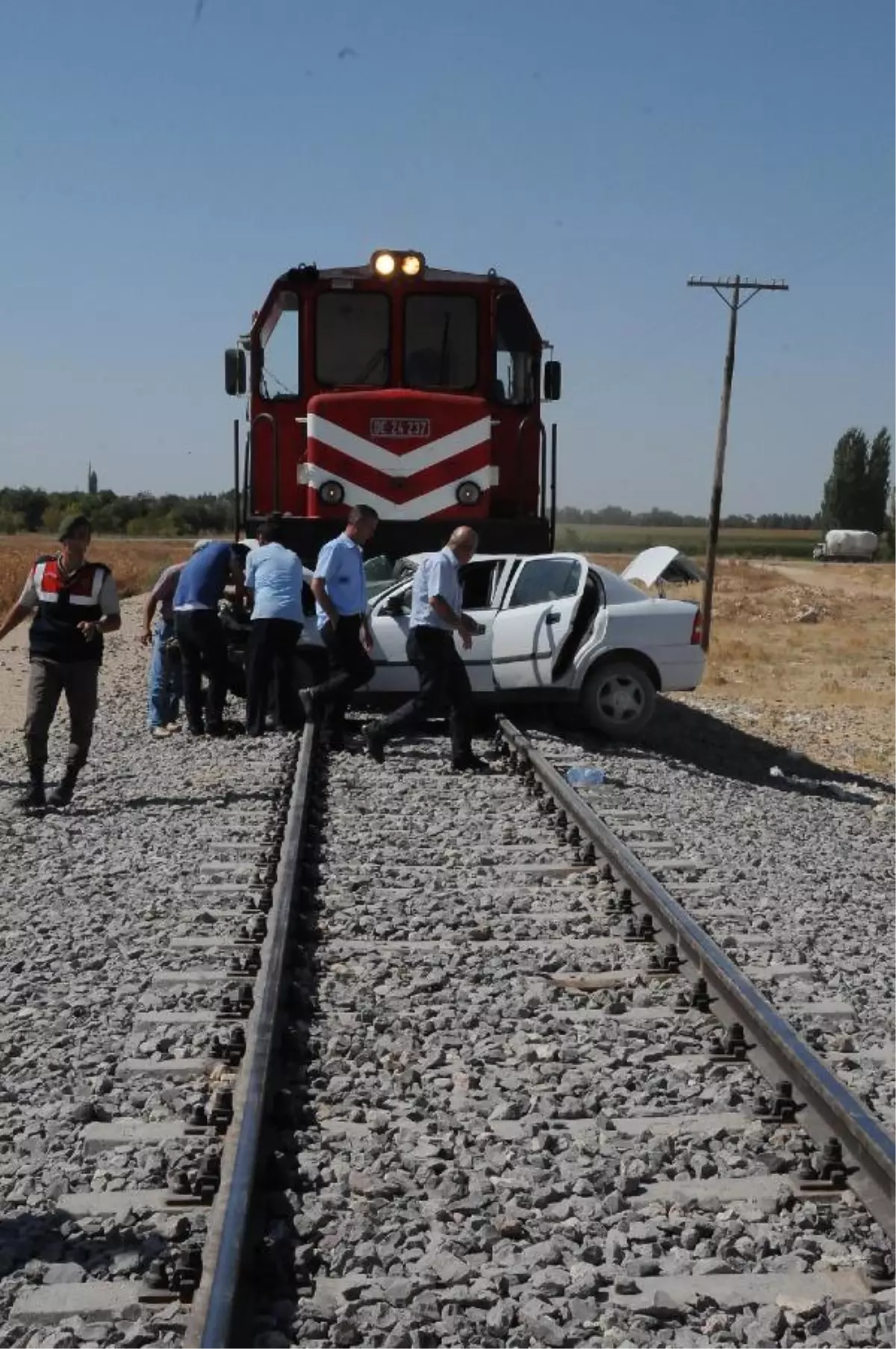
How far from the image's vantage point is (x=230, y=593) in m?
13.9

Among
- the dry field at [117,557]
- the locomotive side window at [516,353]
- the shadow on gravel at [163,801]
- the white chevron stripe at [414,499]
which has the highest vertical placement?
the locomotive side window at [516,353]

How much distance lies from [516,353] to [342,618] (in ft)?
13.1

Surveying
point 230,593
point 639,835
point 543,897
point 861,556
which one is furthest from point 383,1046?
point 861,556

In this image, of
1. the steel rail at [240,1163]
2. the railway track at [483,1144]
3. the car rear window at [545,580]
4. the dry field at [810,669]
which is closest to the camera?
the steel rail at [240,1163]

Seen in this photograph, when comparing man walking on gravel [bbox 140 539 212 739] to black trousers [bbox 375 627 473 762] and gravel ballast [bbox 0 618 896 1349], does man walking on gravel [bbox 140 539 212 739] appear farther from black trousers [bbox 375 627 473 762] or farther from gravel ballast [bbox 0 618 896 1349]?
gravel ballast [bbox 0 618 896 1349]

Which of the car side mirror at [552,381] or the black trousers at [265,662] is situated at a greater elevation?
the car side mirror at [552,381]

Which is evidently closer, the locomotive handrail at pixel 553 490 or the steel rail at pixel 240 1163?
the steel rail at pixel 240 1163

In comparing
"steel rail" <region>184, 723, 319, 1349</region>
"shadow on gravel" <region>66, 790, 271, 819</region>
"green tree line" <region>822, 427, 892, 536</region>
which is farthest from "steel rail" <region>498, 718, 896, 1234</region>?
"green tree line" <region>822, 427, 892, 536</region>

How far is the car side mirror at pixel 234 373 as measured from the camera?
1415 cm

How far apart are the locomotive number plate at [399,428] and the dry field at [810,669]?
5.18 meters

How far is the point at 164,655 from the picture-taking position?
13336 mm

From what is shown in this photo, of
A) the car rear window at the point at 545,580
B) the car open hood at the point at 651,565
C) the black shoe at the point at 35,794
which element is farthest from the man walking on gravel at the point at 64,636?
the car open hood at the point at 651,565

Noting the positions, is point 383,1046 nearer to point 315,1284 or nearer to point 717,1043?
point 717,1043

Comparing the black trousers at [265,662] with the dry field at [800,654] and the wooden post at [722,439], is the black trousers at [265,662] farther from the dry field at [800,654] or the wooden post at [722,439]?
the wooden post at [722,439]
